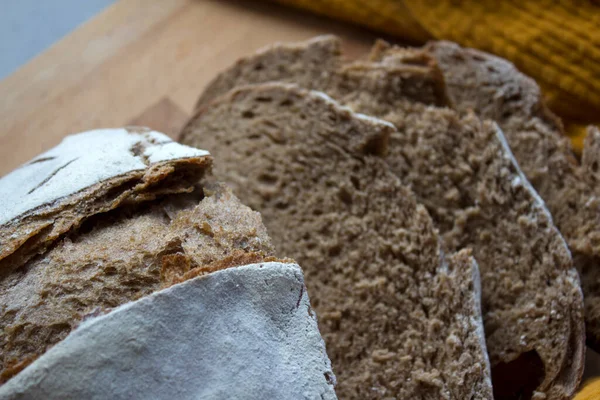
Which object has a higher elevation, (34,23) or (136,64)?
(136,64)

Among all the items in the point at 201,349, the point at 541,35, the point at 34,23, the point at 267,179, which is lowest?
the point at 34,23

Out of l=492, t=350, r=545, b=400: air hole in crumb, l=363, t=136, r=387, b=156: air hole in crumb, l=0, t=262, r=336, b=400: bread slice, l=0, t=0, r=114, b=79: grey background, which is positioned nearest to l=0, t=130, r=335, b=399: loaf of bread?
l=0, t=262, r=336, b=400: bread slice

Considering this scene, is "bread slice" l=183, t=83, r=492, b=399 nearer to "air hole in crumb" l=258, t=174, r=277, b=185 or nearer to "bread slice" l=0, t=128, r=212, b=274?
"air hole in crumb" l=258, t=174, r=277, b=185


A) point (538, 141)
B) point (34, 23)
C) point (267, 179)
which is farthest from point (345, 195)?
point (34, 23)

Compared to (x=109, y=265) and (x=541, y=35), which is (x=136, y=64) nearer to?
(x=109, y=265)

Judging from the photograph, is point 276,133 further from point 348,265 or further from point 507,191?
point 507,191

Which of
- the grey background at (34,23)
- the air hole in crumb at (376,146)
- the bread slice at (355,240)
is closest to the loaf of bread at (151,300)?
the bread slice at (355,240)
